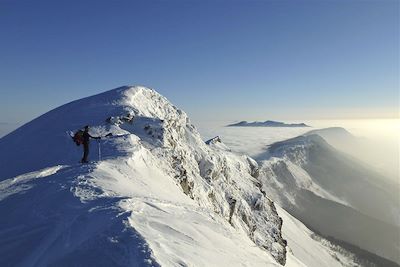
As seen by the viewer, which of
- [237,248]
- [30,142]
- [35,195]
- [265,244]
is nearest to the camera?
[237,248]

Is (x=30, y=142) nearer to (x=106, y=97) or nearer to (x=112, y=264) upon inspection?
(x=106, y=97)

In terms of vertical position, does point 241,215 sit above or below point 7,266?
below

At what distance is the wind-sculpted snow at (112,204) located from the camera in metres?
11.4

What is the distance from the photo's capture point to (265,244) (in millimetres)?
50781

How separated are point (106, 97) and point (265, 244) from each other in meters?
29.5

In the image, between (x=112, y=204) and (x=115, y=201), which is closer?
(x=112, y=204)

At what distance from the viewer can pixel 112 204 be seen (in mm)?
14766

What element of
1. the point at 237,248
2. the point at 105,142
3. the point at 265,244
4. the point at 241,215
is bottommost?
the point at 265,244

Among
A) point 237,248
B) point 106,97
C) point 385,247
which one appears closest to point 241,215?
point 106,97

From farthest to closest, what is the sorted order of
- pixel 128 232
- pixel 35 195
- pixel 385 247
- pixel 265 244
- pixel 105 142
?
1. pixel 385 247
2. pixel 265 244
3. pixel 105 142
4. pixel 35 195
5. pixel 128 232

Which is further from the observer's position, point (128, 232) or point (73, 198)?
point (73, 198)

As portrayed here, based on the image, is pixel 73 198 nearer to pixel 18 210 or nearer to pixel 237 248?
pixel 18 210

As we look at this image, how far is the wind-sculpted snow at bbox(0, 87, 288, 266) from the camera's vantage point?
1141 cm

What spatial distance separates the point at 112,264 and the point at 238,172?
56901 mm
